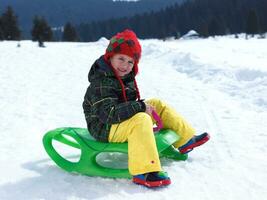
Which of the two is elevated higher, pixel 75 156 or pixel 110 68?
pixel 110 68

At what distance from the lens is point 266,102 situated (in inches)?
241

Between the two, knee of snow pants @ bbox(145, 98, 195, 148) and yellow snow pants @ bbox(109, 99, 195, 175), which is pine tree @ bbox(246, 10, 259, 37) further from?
yellow snow pants @ bbox(109, 99, 195, 175)

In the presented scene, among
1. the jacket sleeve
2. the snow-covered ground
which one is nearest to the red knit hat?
the jacket sleeve

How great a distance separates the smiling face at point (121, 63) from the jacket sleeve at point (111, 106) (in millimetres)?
180

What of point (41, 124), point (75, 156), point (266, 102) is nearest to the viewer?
point (75, 156)

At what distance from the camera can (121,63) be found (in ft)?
11.9

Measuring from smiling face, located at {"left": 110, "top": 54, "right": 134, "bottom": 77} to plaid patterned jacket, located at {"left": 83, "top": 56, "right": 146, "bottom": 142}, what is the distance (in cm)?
7

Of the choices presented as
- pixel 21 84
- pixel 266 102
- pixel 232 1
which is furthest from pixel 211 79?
pixel 232 1

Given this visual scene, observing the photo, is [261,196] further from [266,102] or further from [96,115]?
[266,102]

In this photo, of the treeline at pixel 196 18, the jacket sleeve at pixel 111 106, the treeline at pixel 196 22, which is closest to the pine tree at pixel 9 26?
the treeline at pixel 196 22

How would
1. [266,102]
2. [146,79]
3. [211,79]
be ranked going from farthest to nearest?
[146,79] < [211,79] < [266,102]

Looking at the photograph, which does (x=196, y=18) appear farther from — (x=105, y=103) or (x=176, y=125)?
(x=105, y=103)

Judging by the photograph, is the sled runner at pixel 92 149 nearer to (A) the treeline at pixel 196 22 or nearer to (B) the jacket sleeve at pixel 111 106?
(B) the jacket sleeve at pixel 111 106

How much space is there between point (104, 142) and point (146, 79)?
568cm
